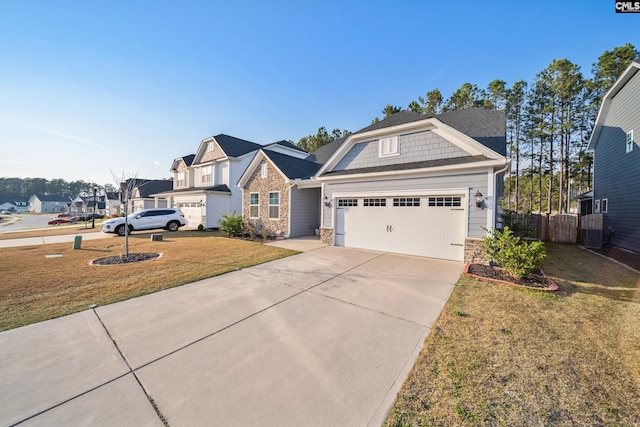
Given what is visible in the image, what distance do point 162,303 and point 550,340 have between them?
256 inches

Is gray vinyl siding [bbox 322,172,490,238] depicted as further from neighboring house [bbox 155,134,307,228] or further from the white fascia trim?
neighboring house [bbox 155,134,307,228]

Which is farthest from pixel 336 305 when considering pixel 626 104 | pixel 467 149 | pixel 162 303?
pixel 626 104

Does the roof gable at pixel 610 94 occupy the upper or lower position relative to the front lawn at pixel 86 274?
upper

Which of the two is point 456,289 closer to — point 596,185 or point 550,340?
point 550,340

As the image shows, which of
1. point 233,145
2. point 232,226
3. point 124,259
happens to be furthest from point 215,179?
point 124,259

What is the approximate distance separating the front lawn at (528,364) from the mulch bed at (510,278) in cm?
37

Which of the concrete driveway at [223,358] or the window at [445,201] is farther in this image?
the window at [445,201]

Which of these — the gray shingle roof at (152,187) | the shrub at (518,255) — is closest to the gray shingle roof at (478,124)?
the shrub at (518,255)

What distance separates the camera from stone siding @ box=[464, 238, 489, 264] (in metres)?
7.05

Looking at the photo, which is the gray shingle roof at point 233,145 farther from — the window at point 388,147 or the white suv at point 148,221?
the window at point 388,147

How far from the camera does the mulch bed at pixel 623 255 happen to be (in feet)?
24.0

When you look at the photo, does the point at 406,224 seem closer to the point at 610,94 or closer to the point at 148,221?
the point at 610,94

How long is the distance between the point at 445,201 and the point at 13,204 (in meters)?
138

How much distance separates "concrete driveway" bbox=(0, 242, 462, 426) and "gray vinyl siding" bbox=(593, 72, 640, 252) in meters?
11.4
